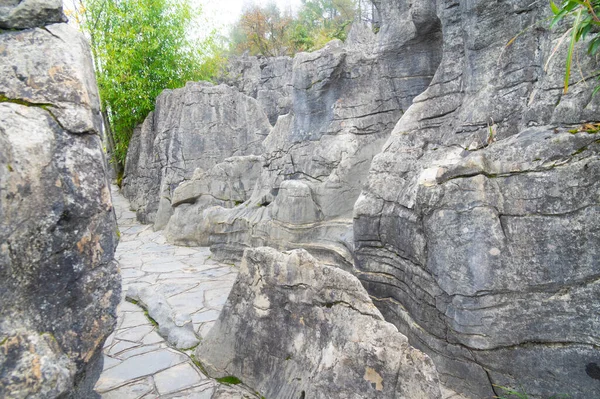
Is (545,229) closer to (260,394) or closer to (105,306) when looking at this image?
(260,394)

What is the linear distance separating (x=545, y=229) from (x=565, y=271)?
0.28m

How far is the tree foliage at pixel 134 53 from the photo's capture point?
12641 mm

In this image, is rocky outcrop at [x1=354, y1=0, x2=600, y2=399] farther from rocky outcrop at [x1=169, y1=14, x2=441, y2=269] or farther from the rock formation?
rocky outcrop at [x1=169, y1=14, x2=441, y2=269]

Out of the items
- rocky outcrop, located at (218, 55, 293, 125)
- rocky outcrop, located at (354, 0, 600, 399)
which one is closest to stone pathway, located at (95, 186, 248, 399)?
rocky outcrop, located at (354, 0, 600, 399)

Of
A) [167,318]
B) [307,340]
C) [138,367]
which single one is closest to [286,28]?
[167,318]

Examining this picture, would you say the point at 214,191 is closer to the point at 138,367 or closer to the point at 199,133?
the point at 199,133

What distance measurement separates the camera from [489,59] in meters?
3.98

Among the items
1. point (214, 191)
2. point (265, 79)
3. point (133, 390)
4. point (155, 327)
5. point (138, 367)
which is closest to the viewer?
point (133, 390)

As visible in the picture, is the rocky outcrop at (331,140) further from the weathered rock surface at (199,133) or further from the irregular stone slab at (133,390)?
the weathered rock surface at (199,133)

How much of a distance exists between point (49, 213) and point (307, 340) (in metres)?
1.69

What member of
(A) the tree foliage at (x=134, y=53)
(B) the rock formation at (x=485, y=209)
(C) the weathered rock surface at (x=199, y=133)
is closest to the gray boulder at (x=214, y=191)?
(C) the weathered rock surface at (x=199, y=133)

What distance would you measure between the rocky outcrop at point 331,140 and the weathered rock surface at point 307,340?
231 cm

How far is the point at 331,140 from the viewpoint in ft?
22.8

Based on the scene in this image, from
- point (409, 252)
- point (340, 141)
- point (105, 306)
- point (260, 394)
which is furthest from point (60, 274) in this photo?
point (340, 141)
